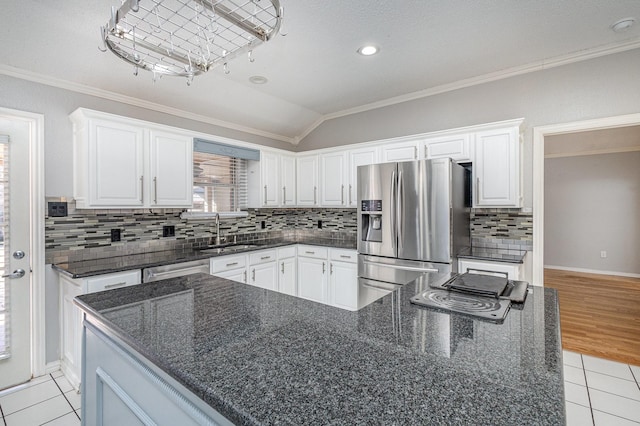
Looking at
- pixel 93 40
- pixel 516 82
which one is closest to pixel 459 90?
pixel 516 82

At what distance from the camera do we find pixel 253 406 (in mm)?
649

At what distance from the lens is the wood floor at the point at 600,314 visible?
9.62 ft

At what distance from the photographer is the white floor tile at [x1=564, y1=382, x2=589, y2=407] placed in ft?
7.27

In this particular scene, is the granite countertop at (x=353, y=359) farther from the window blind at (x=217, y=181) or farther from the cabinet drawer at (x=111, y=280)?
the window blind at (x=217, y=181)

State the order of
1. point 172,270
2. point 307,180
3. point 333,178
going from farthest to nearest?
point 307,180, point 333,178, point 172,270

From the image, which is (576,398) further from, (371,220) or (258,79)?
(258,79)

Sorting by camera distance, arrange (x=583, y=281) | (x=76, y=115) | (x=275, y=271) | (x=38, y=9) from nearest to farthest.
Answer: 1. (x=38, y=9)
2. (x=76, y=115)
3. (x=275, y=271)
4. (x=583, y=281)

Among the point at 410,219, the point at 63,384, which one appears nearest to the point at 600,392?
the point at 410,219

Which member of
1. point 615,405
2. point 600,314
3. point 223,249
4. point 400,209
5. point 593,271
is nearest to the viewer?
point 615,405

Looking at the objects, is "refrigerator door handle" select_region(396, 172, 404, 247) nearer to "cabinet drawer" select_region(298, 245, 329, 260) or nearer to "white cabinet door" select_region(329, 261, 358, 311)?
"white cabinet door" select_region(329, 261, 358, 311)

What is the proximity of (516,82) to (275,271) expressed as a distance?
328 centimetres

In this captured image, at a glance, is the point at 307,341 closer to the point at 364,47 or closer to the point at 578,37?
the point at 364,47

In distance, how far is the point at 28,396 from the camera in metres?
2.30

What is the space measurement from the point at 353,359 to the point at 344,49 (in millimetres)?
2597
